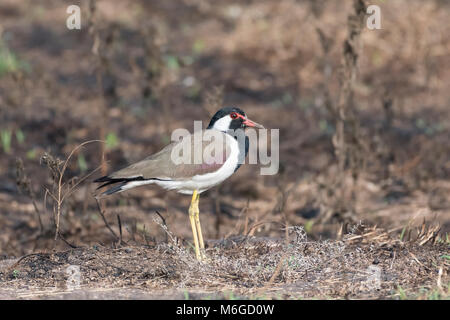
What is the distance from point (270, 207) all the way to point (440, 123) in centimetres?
307

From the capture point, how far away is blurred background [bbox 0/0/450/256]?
747 centimetres

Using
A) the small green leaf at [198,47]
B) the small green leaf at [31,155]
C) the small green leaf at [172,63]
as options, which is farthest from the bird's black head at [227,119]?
the small green leaf at [198,47]

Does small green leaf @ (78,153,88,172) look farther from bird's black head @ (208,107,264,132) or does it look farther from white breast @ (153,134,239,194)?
white breast @ (153,134,239,194)

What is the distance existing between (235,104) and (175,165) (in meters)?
5.27

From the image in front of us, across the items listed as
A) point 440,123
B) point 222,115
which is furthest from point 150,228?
point 440,123

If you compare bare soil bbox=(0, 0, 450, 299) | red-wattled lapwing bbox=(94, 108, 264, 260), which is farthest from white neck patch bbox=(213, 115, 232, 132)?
bare soil bbox=(0, 0, 450, 299)

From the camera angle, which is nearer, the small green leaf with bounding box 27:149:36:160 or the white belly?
the white belly

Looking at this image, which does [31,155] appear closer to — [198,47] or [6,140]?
[6,140]

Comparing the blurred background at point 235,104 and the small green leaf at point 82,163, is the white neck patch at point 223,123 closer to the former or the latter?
the blurred background at point 235,104

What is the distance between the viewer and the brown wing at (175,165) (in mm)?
5473

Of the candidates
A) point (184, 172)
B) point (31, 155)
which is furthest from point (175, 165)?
point (31, 155)

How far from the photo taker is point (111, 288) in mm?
4750

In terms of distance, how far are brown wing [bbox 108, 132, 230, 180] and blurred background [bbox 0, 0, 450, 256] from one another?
0.91 m
